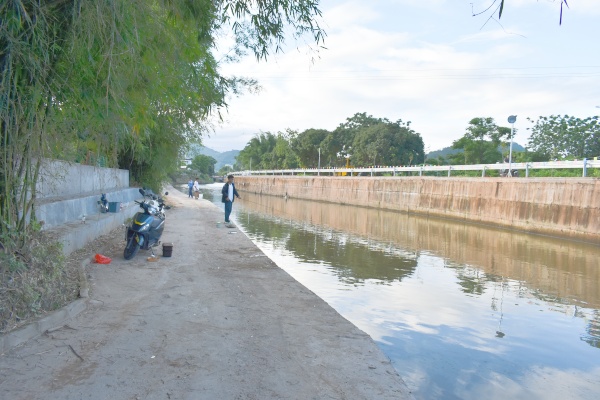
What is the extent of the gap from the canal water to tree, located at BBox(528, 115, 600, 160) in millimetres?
Result: 26424

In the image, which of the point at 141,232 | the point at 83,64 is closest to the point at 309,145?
the point at 141,232

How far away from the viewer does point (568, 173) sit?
19641 mm

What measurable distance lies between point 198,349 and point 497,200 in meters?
20.0

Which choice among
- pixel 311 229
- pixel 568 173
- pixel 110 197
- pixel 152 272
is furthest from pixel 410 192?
pixel 152 272

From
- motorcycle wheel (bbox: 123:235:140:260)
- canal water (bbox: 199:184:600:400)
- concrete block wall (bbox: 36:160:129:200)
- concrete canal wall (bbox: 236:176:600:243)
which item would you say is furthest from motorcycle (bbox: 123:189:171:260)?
concrete canal wall (bbox: 236:176:600:243)

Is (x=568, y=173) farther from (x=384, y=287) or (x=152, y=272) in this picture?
(x=152, y=272)

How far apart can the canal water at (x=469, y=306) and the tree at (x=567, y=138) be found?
26.4 m

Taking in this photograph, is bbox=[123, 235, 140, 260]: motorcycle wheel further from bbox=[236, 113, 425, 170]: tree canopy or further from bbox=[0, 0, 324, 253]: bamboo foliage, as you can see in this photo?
bbox=[236, 113, 425, 170]: tree canopy

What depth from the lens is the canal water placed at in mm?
4523

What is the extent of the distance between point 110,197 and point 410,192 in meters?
20.5

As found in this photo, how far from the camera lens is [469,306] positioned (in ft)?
23.5

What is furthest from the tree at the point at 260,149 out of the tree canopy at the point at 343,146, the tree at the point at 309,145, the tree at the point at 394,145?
the tree at the point at 394,145

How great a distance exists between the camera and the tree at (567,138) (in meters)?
36.8

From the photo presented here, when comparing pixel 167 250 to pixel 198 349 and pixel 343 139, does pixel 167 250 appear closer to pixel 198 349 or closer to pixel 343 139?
pixel 198 349
